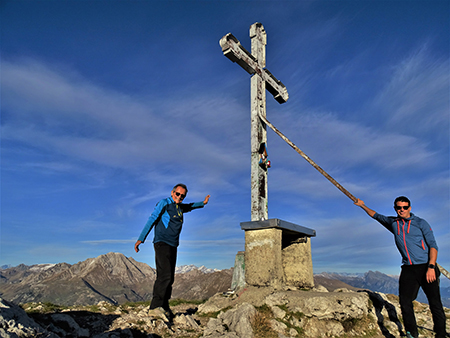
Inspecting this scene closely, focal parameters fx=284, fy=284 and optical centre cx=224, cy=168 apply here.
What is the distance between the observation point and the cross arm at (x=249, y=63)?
7953 mm

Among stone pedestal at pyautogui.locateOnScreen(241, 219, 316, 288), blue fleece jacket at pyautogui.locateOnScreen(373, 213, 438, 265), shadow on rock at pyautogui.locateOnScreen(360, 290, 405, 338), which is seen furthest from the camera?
stone pedestal at pyautogui.locateOnScreen(241, 219, 316, 288)

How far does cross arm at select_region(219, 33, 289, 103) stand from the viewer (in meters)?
7.95

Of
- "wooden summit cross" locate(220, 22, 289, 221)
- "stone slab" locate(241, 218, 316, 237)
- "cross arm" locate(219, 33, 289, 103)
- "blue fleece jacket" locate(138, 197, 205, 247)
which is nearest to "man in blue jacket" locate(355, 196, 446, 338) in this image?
"stone slab" locate(241, 218, 316, 237)

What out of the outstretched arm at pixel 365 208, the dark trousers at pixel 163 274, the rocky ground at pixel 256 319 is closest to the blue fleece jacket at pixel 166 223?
the dark trousers at pixel 163 274

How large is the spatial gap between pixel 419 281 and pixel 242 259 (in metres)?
3.98

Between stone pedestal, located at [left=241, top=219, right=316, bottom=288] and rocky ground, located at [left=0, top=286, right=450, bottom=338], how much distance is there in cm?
36

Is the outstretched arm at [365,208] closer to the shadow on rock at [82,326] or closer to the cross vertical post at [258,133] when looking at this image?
the cross vertical post at [258,133]

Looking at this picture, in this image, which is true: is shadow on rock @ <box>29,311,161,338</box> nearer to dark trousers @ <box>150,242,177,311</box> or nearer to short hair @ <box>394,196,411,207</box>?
dark trousers @ <box>150,242,177,311</box>

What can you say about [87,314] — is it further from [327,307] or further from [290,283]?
[290,283]

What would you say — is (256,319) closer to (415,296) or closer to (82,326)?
(415,296)

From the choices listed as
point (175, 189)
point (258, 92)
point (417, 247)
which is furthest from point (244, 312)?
point (258, 92)

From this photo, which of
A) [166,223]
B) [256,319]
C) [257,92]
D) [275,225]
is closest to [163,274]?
[166,223]

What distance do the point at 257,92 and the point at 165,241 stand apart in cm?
521

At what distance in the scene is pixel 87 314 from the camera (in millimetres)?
5414
